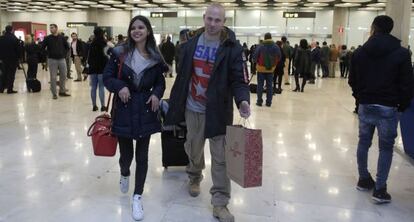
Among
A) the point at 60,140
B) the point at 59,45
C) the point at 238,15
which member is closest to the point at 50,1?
the point at 238,15

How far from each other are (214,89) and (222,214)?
918mm

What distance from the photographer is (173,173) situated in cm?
407

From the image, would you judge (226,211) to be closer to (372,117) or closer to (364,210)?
(364,210)

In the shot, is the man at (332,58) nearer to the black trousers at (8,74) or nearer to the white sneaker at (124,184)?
the black trousers at (8,74)

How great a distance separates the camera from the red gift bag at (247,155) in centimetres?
259

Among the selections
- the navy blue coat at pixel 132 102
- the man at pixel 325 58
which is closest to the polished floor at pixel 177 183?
the navy blue coat at pixel 132 102

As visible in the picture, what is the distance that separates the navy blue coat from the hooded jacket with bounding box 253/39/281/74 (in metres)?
5.89

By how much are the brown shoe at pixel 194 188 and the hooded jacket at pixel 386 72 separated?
64.0 inches

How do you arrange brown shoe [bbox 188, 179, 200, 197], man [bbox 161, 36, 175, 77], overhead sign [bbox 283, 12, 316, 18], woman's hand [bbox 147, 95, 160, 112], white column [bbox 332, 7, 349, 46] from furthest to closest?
overhead sign [bbox 283, 12, 316, 18] < white column [bbox 332, 7, 349, 46] < man [bbox 161, 36, 175, 77] < brown shoe [bbox 188, 179, 200, 197] < woman's hand [bbox 147, 95, 160, 112]

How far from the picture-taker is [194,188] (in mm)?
3502

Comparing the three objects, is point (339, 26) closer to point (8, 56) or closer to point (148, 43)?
point (8, 56)

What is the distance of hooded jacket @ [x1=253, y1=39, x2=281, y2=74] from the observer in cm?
860

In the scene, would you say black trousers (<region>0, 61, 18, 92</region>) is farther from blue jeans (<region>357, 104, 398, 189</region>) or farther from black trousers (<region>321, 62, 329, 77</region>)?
black trousers (<region>321, 62, 329, 77</region>)

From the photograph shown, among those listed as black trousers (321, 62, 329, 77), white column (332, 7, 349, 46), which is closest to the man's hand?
black trousers (321, 62, 329, 77)
